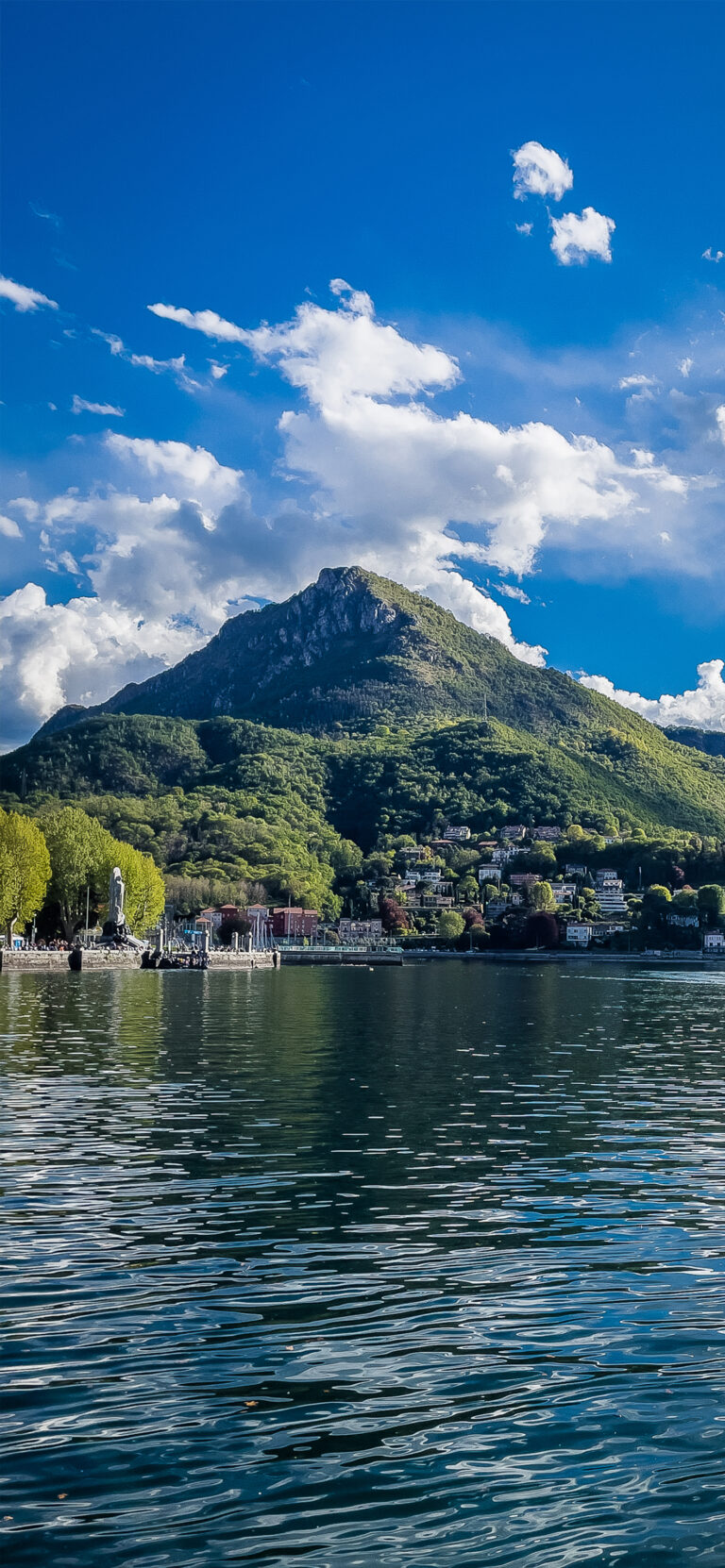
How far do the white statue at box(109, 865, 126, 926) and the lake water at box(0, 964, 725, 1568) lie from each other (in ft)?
263

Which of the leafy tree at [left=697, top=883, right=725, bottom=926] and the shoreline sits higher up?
the leafy tree at [left=697, top=883, right=725, bottom=926]

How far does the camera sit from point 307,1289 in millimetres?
11727

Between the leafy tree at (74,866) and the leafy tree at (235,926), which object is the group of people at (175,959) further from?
the leafy tree at (235,926)

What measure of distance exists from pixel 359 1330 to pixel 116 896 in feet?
320

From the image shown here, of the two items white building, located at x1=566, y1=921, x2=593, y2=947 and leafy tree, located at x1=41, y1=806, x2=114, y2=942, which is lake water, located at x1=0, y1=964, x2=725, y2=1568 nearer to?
leafy tree, located at x1=41, y1=806, x2=114, y2=942

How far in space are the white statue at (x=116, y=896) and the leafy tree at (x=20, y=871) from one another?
31.6ft

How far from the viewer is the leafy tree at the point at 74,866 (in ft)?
341

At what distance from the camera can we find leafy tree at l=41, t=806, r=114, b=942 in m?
104

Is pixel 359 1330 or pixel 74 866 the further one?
pixel 74 866

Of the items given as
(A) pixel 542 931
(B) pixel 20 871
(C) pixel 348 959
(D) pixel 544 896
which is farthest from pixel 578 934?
(B) pixel 20 871

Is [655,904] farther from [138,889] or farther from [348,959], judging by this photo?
[138,889]

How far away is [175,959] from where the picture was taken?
116 meters

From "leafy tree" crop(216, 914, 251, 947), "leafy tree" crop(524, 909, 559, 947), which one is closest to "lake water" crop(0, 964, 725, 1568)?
"leafy tree" crop(216, 914, 251, 947)

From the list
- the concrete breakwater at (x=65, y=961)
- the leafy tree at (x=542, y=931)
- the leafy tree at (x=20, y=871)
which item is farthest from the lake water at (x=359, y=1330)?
the leafy tree at (x=542, y=931)
